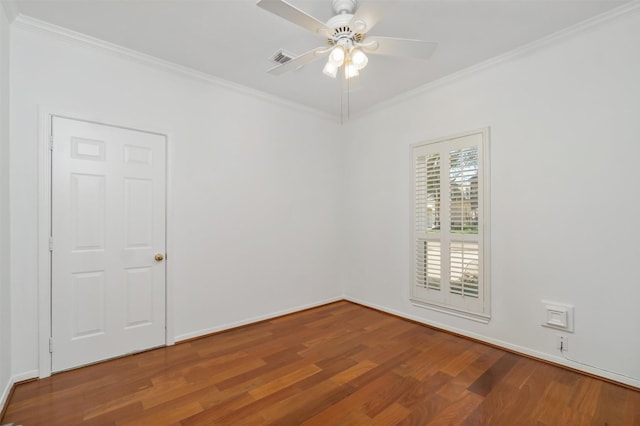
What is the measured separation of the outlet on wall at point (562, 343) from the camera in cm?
256

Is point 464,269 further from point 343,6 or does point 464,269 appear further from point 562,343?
point 343,6

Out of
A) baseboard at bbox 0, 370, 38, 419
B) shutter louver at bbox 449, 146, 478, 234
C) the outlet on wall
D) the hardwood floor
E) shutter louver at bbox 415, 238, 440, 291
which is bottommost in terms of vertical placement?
the hardwood floor

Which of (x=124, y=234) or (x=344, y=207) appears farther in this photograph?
(x=344, y=207)

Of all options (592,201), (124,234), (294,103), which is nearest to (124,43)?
(124,234)

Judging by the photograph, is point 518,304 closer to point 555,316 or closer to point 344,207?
point 555,316

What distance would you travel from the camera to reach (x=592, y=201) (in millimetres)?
2447

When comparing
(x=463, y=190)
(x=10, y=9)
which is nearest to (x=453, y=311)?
(x=463, y=190)

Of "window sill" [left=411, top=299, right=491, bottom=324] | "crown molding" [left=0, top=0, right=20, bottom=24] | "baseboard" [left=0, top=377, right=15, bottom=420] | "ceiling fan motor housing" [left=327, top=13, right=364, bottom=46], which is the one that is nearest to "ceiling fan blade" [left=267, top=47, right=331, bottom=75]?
"ceiling fan motor housing" [left=327, top=13, right=364, bottom=46]

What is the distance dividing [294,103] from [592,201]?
11.0 ft

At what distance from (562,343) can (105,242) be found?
4.11 meters

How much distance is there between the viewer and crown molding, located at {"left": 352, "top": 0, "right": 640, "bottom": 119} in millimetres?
2299

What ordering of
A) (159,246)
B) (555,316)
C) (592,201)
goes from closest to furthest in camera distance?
(592,201), (555,316), (159,246)

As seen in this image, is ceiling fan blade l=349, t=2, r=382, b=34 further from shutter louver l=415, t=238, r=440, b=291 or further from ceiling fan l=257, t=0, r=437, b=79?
shutter louver l=415, t=238, r=440, b=291

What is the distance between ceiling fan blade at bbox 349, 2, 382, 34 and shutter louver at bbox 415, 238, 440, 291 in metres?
2.40
